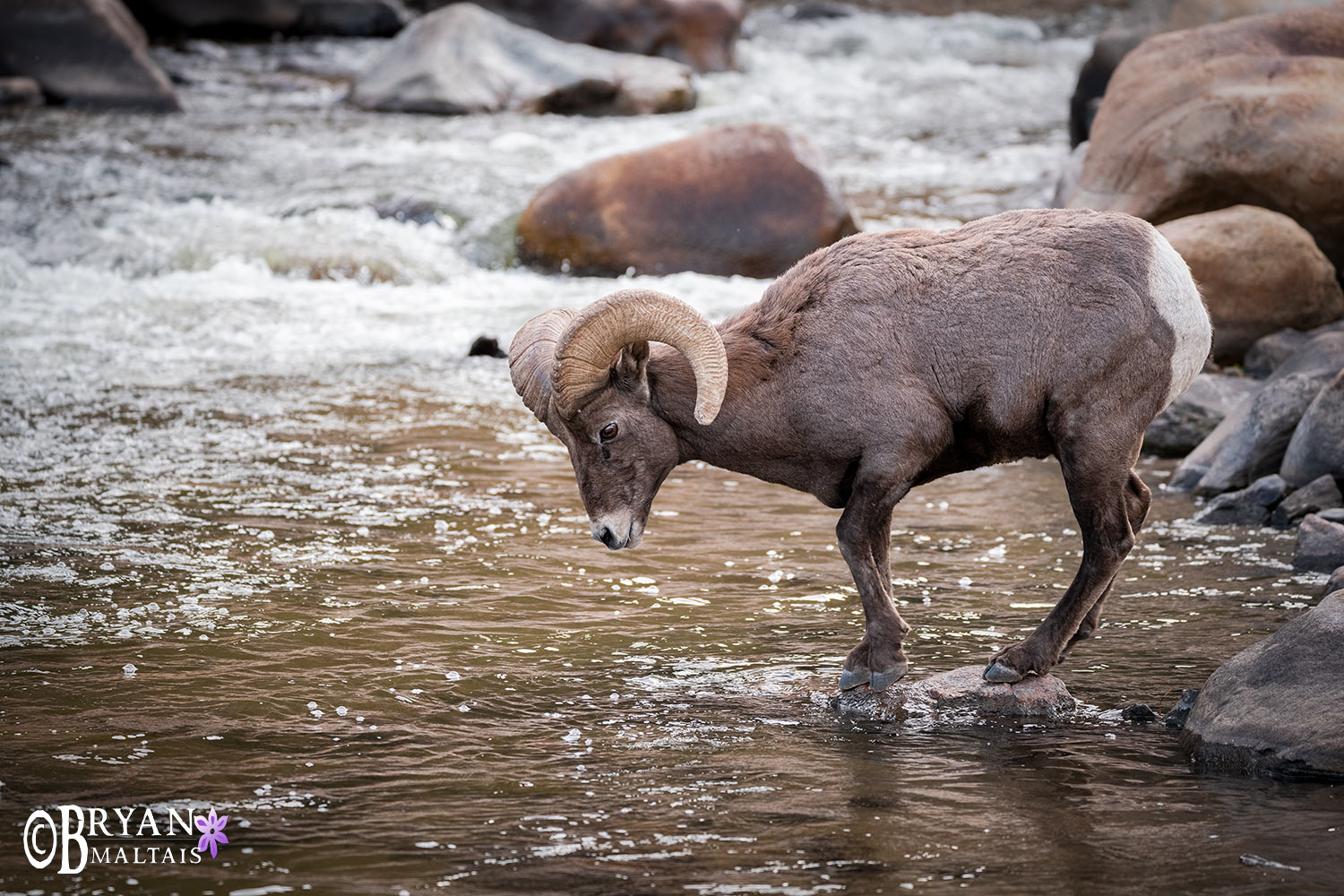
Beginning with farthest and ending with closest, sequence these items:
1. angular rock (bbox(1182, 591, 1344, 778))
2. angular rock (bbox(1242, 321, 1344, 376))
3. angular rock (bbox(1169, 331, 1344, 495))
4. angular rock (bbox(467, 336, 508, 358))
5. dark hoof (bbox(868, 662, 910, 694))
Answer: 1. angular rock (bbox(467, 336, 508, 358))
2. angular rock (bbox(1242, 321, 1344, 376))
3. angular rock (bbox(1169, 331, 1344, 495))
4. dark hoof (bbox(868, 662, 910, 694))
5. angular rock (bbox(1182, 591, 1344, 778))

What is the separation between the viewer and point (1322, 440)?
9594 millimetres

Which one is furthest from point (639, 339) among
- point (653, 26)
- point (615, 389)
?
point (653, 26)

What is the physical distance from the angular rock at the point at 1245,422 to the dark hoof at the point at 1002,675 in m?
4.14

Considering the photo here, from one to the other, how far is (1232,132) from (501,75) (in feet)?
54.5

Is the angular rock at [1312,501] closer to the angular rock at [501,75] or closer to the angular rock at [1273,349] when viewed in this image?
the angular rock at [1273,349]

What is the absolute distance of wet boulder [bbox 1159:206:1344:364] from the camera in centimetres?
1267

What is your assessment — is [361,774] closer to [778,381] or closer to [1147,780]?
[778,381]

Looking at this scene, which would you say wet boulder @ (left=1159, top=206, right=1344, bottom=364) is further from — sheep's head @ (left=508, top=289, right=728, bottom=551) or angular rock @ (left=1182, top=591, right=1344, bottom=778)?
sheep's head @ (left=508, top=289, right=728, bottom=551)

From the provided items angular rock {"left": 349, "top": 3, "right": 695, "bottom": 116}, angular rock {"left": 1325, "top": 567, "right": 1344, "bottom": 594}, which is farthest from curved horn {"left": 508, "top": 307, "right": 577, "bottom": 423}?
angular rock {"left": 349, "top": 3, "right": 695, "bottom": 116}

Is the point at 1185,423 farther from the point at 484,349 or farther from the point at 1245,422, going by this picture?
the point at 484,349

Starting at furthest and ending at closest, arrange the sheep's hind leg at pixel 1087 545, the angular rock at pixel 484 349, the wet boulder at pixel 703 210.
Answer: the wet boulder at pixel 703 210
the angular rock at pixel 484 349
the sheep's hind leg at pixel 1087 545

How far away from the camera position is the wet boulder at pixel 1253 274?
1267 cm

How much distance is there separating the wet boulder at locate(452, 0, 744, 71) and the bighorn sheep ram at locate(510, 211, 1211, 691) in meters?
25.7

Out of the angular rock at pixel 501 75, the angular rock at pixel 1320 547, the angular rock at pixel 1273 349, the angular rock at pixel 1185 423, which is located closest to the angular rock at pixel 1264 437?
the angular rock at pixel 1185 423
